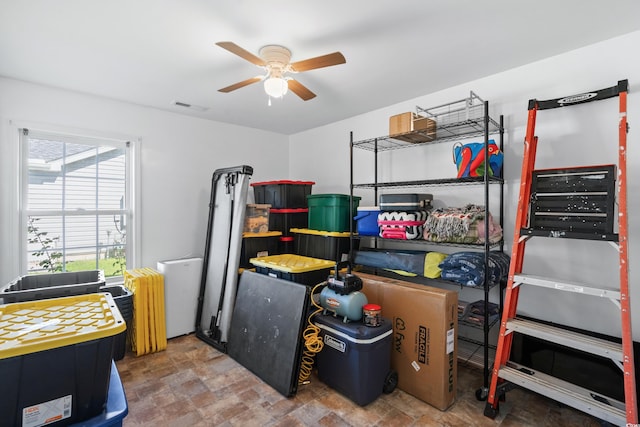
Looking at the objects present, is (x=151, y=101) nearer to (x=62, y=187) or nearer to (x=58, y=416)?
Result: (x=62, y=187)

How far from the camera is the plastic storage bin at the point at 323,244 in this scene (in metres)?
3.25

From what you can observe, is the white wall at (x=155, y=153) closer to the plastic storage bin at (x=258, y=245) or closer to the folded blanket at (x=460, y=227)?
the plastic storage bin at (x=258, y=245)

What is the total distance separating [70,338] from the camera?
2.96 ft

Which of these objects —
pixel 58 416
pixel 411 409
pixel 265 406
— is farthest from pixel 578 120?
pixel 58 416

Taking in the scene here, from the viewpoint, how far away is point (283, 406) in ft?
7.07

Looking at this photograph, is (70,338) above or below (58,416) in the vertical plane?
above

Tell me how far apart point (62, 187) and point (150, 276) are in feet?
4.11

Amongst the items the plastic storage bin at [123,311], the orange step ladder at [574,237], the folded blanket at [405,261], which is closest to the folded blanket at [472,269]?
the folded blanket at [405,261]

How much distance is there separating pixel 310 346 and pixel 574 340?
1.63 m

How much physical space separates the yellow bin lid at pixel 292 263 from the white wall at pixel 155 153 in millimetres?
1169

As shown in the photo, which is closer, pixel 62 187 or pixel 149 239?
pixel 62 187

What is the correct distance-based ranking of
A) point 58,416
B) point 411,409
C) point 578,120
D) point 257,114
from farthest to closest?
point 257,114 < point 578,120 < point 411,409 < point 58,416

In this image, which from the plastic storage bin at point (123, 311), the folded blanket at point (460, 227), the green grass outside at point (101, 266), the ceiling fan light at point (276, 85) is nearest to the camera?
the ceiling fan light at point (276, 85)

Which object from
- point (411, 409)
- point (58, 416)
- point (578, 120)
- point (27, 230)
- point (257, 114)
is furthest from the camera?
point (257, 114)
